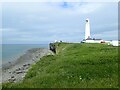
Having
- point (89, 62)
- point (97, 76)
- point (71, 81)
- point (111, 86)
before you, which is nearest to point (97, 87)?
point (111, 86)

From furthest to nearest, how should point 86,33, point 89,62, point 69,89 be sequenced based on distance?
point 86,33, point 89,62, point 69,89

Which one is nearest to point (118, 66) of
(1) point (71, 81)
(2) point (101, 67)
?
(2) point (101, 67)

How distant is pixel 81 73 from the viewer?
2144 centimetres

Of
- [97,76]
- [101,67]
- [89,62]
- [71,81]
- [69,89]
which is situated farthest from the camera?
[89,62]

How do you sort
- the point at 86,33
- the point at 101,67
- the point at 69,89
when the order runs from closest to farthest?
the point at 69,89 → the point at 101,67 → the point at 86,33

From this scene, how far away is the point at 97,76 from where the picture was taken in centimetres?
2038

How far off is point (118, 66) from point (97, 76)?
11.5 ft

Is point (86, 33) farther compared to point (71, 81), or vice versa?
point (86, 33)

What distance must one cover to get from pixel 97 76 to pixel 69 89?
5419mm

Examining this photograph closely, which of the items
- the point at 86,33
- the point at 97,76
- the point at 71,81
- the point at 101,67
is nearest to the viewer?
the point at 71,81

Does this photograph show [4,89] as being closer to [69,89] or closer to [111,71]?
[69,89]

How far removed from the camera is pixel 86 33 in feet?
347

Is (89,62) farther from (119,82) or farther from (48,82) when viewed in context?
(119,82)

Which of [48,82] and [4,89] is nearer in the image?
[4,89]
